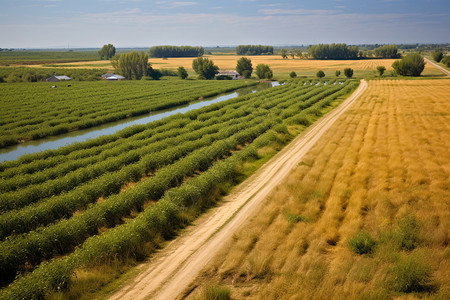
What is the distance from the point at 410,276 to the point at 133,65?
10739 cm

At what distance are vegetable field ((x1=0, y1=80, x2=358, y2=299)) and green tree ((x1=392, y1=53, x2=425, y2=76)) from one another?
7943cm

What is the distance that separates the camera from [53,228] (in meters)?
11.8

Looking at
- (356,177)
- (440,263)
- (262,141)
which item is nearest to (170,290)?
(440,263)

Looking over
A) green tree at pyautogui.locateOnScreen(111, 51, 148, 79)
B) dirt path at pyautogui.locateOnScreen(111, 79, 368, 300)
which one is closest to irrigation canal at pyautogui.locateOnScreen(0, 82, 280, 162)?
dirt path at pyautogui.locateOnScreen(111, 79, 368, 300)

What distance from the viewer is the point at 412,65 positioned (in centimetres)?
8819

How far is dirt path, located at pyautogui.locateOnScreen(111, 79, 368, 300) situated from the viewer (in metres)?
9.66

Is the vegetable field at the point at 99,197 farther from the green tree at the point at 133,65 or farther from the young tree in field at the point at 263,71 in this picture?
the green tree at the point at 133,65

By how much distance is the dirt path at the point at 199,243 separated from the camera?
9.66m

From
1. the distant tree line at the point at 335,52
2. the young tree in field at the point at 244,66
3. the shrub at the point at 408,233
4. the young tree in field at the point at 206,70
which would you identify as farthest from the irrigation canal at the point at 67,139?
the distant tree line at the point at 335,52

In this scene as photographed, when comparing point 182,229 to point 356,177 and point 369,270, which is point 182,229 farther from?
point 356,177

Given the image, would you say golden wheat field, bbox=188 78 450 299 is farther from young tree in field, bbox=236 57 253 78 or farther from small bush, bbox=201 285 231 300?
young tree in field, bbox=236 57 253 78

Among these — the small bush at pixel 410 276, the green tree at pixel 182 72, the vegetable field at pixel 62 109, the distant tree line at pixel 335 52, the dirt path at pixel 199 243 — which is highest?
the distant tree line at pixel 335 52

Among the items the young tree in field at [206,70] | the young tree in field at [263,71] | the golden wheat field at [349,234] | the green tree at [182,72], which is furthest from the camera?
the young tree in field at [206,70]

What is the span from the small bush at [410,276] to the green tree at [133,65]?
348 ft
